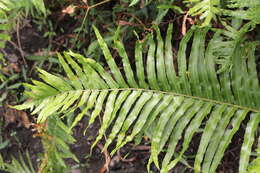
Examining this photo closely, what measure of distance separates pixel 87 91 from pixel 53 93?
0.16 meters

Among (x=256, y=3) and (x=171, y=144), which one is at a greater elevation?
(x=256, y=3)

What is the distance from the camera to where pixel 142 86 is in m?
1.63

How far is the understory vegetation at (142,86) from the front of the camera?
1507 millimetres

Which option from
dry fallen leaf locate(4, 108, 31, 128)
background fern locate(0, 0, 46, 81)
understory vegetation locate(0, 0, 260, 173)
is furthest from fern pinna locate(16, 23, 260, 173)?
dry fallen leaf locate(4, 108, 31, 128)

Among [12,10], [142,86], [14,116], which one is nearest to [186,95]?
[142,86]

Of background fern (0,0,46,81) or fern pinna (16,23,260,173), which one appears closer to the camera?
fern pinna (16,23,260,173)

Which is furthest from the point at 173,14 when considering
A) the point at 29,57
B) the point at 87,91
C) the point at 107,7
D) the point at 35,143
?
the point at 35,143

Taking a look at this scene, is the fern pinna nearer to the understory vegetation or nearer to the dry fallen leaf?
the understory vegetation

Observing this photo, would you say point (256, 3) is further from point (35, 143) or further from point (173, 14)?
point (35, 143)

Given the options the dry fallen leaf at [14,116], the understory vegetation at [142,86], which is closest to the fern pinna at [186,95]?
the understory vegetation at [142,86]

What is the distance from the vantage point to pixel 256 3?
1321mm

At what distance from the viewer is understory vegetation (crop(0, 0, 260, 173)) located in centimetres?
151

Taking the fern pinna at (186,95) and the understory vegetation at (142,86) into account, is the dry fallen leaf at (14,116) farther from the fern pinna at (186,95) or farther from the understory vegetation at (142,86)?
the fern pinna at (186,95)

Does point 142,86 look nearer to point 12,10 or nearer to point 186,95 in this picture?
point 186,95
